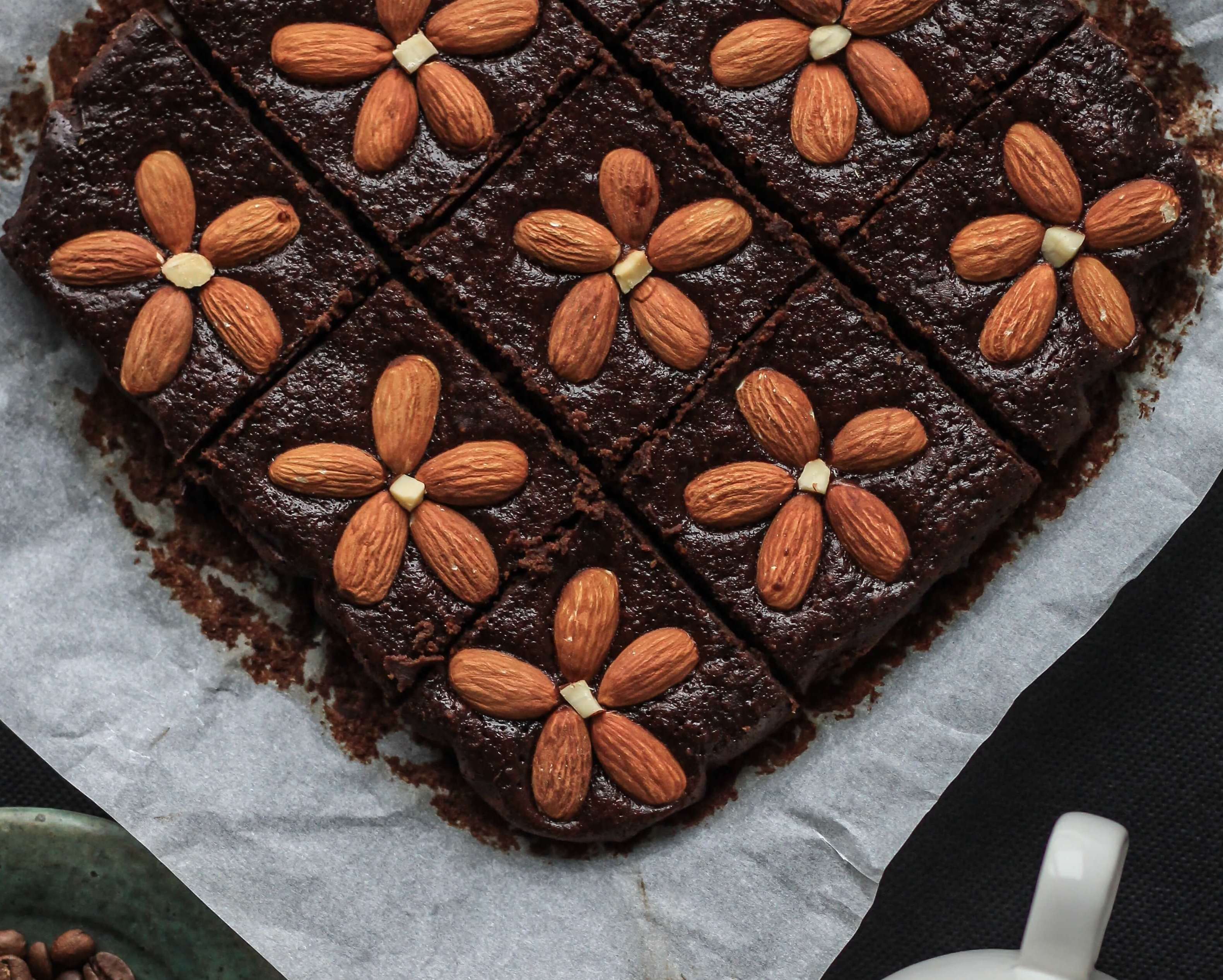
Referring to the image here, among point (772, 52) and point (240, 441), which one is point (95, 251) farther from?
point (772, 52)

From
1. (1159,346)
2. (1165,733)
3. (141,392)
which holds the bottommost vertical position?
(1165,733)

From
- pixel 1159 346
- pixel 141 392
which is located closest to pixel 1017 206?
pixel 1159 346

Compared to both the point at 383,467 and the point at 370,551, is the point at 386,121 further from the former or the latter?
the point at 370,551

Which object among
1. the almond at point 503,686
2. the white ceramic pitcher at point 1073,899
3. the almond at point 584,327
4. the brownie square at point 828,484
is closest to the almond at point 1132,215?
the brownie square at point 828,484

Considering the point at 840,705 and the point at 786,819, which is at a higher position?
the point at 840,705

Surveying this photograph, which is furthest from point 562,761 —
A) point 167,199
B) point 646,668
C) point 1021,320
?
point 167,199

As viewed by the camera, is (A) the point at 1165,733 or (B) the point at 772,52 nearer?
(B) the point at 772,52

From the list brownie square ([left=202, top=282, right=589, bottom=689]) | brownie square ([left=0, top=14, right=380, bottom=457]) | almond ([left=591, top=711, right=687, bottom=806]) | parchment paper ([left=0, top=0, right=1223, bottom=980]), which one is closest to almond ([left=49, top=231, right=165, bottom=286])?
brownie square ([left=0, top=14, right=380, bottom=457])
